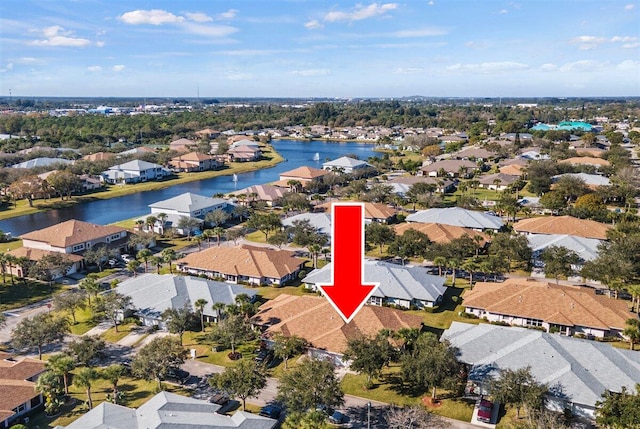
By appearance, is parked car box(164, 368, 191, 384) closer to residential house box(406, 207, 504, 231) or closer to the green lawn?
the green lawn

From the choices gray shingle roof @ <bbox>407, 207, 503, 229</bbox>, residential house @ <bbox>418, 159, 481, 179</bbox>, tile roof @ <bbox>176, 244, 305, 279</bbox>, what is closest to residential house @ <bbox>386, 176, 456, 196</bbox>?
residential house @ <bbox>418, 159, 481, 179</bbox>

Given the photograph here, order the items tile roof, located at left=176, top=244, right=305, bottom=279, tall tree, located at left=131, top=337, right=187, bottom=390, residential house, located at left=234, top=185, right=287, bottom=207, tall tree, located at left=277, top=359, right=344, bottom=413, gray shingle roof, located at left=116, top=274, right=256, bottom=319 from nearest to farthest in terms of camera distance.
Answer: tall tree, located at left=277, top=359, right=344, bottom=413, tall tree, located at left=131, top=337, right=187, bottom=390, gray shingle roof, located at left=116, top=274, right=256, bottom=319, tile roof, located at left=176, top=244, right=305, bottom=279, residential house, located at left=234, top=185, right=287, bottom=207

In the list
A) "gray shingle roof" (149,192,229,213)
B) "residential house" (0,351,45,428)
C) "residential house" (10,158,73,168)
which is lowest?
"residential house" (0,351,45,428)

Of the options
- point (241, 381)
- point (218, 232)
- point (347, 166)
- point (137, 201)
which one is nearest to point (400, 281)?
point (241, 381)

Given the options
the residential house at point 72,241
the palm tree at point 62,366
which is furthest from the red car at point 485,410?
the residential house at point 72,241

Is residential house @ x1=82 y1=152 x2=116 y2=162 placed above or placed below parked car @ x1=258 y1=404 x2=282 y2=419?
above

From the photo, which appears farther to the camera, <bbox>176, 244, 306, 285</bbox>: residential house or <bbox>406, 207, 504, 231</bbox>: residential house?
<bbox>406, 207, 504, 231</bbox>: residential house

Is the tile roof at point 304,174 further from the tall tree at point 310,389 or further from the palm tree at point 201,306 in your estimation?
the tall tree at point 310,389
